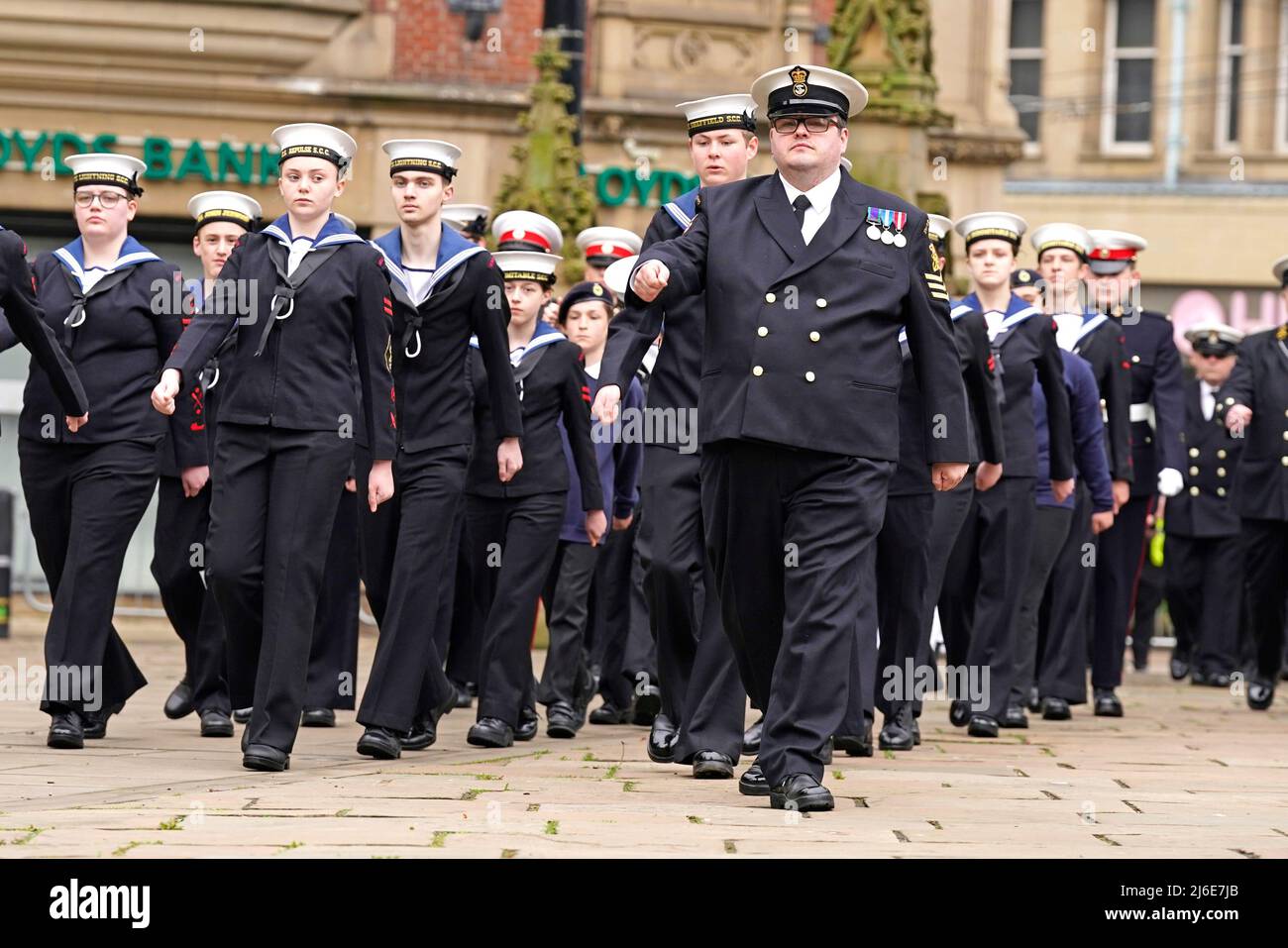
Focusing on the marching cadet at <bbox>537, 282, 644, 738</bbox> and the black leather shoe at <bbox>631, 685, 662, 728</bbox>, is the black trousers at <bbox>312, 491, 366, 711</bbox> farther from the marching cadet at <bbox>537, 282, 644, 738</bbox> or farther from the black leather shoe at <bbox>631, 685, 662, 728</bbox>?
the black leather shoe at <bbox>631, 685, 662, 728</bbox>

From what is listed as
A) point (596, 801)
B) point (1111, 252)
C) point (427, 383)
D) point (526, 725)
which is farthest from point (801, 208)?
point (1111, 252)

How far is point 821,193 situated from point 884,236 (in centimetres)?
24

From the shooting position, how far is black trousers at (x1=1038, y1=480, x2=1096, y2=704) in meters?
13.0

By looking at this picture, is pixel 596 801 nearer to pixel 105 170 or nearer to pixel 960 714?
pixel 105 170

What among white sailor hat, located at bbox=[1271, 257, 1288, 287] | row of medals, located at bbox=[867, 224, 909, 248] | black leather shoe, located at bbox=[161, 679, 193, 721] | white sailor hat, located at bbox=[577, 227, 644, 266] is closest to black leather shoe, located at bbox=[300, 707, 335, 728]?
black leather shoe, located at bbox=[161, 679, 193, 721]

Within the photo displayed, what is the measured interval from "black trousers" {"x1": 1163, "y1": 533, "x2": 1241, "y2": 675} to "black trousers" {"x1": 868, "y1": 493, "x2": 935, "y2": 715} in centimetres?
667

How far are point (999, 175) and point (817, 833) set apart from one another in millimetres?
21308

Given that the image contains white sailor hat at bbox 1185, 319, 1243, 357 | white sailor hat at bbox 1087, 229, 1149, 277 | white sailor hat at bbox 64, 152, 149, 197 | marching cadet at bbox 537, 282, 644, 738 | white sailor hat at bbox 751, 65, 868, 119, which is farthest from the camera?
white sailor hat at bbox 1185, 319, 1243, 357

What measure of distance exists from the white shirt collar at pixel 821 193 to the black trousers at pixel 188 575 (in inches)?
153

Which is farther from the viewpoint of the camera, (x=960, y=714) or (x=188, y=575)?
(x=960, y=714)

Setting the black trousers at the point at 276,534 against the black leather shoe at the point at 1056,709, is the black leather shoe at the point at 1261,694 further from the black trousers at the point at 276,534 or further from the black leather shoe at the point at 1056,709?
the black trousers at the point at 276,534

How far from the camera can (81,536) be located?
9938mm

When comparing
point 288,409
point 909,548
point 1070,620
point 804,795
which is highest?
point 288,409
